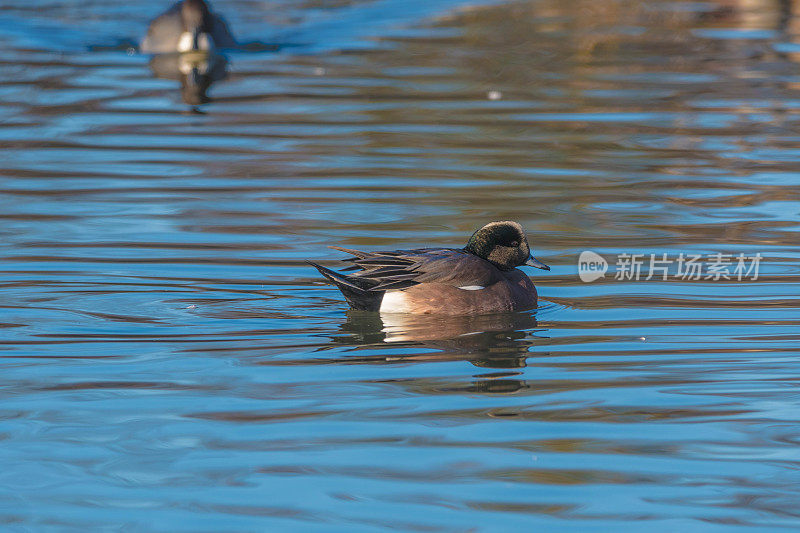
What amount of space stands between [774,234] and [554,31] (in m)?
9.95

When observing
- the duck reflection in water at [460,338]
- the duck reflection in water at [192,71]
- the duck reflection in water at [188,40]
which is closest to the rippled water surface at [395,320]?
the duck reflection in water at [460,338]

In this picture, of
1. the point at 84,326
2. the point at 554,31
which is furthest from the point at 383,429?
the point at 554,31

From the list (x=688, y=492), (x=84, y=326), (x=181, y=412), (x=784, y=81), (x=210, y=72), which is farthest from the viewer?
(x=210, y=72)

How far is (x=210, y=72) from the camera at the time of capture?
633 inches

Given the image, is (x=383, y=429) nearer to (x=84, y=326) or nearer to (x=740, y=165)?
(x=84, y=326)

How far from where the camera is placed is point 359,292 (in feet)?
23.8

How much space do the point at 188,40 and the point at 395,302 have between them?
34.9ft

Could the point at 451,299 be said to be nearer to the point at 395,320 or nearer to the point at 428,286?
the point at 428,286

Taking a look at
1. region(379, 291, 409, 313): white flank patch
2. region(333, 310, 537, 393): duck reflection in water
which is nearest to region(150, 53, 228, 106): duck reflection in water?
region(379, 291, 409, 313): white flank patch

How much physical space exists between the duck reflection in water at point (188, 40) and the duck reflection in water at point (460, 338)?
31.5 feet

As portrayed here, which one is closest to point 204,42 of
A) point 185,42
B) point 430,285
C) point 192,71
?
point 185,42

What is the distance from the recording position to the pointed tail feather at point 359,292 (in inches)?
283

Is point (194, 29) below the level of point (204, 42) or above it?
above

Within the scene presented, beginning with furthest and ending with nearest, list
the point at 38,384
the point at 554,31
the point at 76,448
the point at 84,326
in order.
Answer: the point at 554,31, the point at 84,326, the point at 38,384, the point at 76,448
